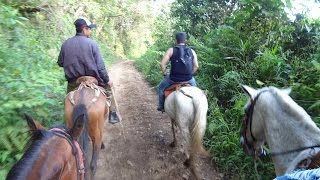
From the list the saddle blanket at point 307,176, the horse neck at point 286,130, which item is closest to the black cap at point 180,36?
the horse neck at point 286,130

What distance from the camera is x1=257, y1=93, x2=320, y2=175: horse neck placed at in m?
2.90

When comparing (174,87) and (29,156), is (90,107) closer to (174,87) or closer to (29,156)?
(174,87)

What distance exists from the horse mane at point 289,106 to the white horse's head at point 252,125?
0.59 feet

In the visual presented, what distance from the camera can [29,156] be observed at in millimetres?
2223

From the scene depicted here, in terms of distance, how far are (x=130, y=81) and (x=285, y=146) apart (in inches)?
485

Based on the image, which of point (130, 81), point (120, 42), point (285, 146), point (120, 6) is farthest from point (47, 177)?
point (120, 42)

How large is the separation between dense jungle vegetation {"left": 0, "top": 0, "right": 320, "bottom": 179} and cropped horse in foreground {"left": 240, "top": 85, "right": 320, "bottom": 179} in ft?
6.28

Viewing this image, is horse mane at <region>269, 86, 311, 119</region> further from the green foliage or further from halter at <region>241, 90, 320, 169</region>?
the green foliage

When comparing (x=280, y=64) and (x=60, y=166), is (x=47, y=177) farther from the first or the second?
(x=280, y=64)

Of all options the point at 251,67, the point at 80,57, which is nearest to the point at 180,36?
the point at 80,57

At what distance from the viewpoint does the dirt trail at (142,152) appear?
5.86 meters

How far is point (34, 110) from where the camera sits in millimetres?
5410

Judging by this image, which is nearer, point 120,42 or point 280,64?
point 280,64

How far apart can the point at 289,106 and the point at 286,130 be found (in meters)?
0.23
